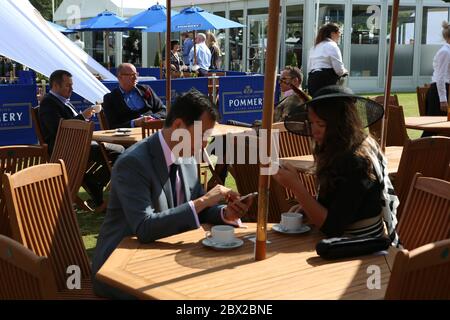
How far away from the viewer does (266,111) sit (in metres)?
2.30

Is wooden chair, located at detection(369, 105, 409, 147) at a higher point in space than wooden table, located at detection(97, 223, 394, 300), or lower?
higher

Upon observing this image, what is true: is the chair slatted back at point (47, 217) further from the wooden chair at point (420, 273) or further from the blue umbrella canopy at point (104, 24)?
the blue umbrella canopy at point (104, 24)

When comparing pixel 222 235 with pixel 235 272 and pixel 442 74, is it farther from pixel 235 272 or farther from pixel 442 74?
pixel 442 74

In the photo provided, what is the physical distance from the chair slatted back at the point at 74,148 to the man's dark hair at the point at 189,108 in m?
2.44

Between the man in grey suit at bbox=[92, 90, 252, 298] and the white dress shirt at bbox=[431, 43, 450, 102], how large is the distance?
18.8 ft

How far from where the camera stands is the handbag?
8.16 ft

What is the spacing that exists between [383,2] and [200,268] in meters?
19.4

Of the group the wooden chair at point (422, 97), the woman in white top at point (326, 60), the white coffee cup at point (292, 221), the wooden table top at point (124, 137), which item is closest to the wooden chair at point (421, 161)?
the white coffee cup at point (292, 221)

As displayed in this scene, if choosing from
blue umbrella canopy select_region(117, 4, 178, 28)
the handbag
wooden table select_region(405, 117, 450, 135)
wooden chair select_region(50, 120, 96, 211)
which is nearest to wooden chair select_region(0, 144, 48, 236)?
wooden chair select_region(50, 120, 96, 211)

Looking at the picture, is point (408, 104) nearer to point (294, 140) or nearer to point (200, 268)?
point (294, 140)

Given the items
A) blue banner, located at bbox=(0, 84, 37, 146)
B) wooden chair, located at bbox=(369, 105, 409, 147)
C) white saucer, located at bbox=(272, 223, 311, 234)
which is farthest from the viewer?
blue banner, located at bbox=(0, 84, 37, 146)

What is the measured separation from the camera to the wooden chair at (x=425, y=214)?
291cm

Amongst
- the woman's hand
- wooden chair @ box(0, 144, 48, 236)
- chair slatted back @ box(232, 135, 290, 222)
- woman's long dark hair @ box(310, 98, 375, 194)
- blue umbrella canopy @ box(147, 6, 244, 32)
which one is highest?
blue umbrella canopy @ box(147, 6, 244, 32)

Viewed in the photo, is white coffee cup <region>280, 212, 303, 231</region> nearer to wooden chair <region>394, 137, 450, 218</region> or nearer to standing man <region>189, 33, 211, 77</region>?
wooden chair <region>394, 137, 450, 218</region>
